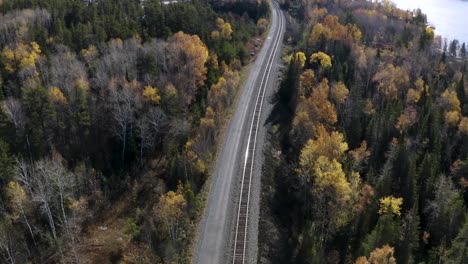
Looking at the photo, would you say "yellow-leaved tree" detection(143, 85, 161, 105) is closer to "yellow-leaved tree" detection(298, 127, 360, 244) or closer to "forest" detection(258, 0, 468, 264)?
"forest" detection(258, 0, 468, 264)

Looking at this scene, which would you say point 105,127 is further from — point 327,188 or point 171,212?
point 327,188

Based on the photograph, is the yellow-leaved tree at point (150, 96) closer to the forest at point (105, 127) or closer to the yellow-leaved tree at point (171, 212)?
the forest at point (105, 127)

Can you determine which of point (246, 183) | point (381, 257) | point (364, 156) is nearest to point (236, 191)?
point (246, 183)

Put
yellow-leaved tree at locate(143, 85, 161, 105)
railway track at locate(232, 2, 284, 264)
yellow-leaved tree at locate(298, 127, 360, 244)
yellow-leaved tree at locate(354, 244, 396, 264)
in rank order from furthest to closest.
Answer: yellow-leaved tree at locate(143, 85, 161, 105) → yellow-leaved tree at locate(298, 127, 360, 244) → railway track at locate(232, 2, 284, 264) → yellow-leaved tree at locate(354, 244, 396, 264)

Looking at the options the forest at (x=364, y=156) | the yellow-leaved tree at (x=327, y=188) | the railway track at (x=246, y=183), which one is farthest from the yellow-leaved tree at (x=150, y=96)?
the yellow-leaved tree at (x=327, y=188)

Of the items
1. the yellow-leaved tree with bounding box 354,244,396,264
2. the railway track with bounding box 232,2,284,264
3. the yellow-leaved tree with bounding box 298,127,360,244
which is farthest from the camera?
the yellow-leaved tree with bounding box 298,127,360,244

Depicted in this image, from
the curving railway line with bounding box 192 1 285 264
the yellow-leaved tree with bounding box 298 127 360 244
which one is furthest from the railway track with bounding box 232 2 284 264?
the yellow-leaved tree with bounding box 298 127 360 244

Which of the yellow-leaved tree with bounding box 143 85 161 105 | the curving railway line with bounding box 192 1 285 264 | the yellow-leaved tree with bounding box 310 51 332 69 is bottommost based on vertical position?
the curving railway line with bounding box 192 1 285 264

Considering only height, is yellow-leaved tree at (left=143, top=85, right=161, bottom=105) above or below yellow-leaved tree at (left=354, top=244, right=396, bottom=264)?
above
